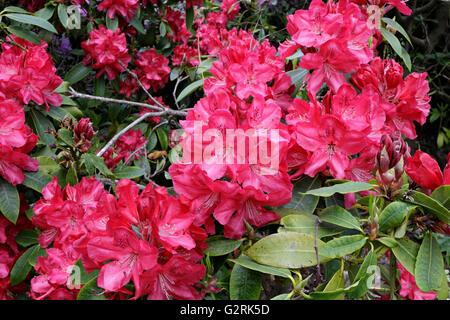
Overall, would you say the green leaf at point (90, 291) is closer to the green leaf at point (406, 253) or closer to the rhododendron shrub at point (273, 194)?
the rhododendron shrub at point (273, 194)

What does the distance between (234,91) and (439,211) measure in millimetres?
502

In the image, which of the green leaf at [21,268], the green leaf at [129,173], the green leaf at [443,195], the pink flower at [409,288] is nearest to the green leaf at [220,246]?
the green leaf at [443,195]

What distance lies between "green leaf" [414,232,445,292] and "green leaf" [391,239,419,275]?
12mm

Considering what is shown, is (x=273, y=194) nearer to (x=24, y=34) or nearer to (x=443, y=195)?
(x=443, y=195)

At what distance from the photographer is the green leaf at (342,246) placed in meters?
0.66

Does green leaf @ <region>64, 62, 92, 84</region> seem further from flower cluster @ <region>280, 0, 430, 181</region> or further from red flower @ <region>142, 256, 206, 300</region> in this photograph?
red flower @ <region>142, 256, 206, 300</region>

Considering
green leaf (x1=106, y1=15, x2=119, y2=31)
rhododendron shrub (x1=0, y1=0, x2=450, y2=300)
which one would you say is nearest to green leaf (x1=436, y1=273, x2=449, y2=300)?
rhododendron shrub (x1=0, y1=0, x2=450, y2=300)

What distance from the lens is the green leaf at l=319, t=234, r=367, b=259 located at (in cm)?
66

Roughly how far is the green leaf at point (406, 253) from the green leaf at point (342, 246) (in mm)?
67

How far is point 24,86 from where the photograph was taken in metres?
1.32

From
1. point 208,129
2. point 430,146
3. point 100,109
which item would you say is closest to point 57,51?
point 100,109

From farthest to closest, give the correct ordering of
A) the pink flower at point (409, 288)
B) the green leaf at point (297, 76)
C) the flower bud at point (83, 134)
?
1. the pink flower at point (409, 288)
2. the flower bud at point (83, 134)
3. the green leaf at point (297, 76)

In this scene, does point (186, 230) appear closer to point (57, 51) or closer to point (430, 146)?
point (57, 51)

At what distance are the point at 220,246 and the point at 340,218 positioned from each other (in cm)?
24
